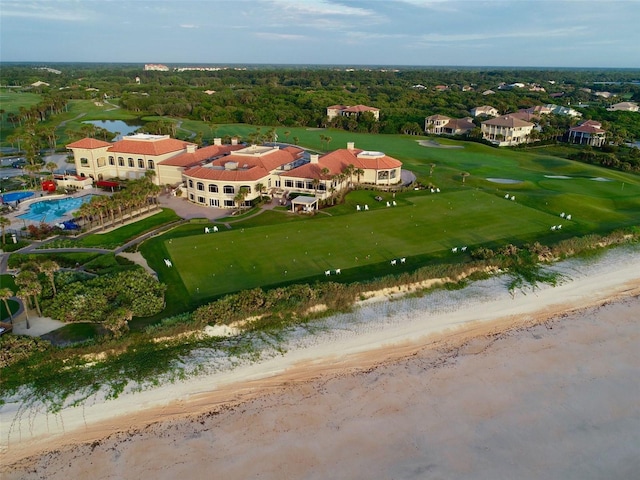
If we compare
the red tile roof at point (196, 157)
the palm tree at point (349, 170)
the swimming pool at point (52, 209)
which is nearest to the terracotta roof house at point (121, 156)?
the red tile roof at point (196, 157)

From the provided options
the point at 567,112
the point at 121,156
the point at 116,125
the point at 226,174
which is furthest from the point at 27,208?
the point at 567,112

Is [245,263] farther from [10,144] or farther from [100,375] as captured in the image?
[10,144]

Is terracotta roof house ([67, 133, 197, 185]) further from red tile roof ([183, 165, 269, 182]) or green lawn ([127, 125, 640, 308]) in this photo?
green lawn ([127, 125, 640, 308])

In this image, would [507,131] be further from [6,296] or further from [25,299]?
[6,296]

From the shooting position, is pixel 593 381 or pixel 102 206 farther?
pixel 102 206

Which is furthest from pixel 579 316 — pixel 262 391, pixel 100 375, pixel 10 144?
pixel 10 144

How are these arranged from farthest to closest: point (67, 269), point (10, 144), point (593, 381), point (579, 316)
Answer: point (10, 144)
point (67, 269)
point (579, 316)
point (593, 381)

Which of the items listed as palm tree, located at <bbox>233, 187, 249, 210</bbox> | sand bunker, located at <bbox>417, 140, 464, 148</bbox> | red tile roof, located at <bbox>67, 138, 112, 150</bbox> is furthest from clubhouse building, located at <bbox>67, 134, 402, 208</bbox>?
sand bunker, located at <bbox>417, 140, 464, 148</bbox>

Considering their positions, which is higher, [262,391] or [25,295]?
[25,295]
